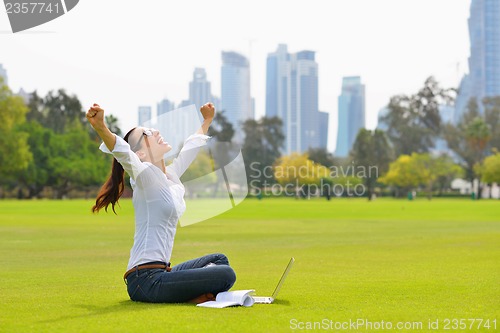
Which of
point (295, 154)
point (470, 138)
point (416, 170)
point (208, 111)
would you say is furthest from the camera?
point (470, 138)

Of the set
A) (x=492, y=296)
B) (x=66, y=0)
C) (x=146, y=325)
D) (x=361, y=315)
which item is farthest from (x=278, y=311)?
(x=66, y=0)

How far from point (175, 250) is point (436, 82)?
157 m

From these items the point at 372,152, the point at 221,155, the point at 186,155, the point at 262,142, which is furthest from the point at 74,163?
the point at 186,155

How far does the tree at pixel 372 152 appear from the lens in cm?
14975

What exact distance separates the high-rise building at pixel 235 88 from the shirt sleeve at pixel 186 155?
163937 mm

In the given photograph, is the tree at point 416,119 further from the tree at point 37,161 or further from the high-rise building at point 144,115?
the high-rise building at point 144,115

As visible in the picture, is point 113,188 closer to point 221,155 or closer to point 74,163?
point 221,155

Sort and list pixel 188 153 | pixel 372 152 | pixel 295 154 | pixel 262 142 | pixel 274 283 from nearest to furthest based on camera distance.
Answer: pixel 188 153, pixel 274 283, pixel 295 154, pixel 372 152, pixel 262 142

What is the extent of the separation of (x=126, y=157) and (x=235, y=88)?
171 metres

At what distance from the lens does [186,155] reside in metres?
9.98

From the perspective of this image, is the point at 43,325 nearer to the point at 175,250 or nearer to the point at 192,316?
the point at 192,316

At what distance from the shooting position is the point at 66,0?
31062 mm

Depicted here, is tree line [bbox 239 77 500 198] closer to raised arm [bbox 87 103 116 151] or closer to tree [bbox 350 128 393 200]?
tree [bbox 350 128 393 200]

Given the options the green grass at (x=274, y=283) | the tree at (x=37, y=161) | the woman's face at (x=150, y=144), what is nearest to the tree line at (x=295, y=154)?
the tree at (x=37, y=161)
